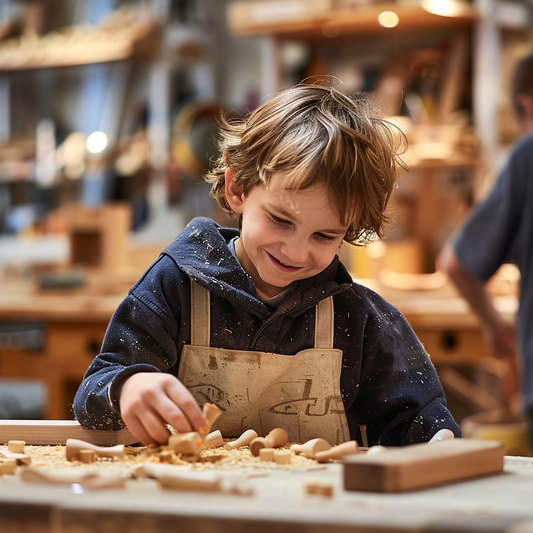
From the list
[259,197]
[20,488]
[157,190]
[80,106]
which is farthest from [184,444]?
[80,106]

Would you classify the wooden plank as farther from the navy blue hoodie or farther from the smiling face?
the smiling face

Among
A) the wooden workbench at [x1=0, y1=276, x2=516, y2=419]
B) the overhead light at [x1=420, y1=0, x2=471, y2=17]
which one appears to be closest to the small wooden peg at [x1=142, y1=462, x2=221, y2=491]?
the wooden workbench at [x1=0, y1=276, x2=516, y2=419]

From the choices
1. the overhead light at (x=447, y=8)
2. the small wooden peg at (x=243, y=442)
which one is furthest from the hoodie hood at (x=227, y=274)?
the overhead light at (x=447, y=8)

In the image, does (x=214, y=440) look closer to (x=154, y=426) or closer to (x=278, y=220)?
(x=154, y=426)

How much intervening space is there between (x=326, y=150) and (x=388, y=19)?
198 centimetres

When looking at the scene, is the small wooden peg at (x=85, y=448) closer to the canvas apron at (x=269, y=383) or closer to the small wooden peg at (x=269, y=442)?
the small wooden peg at (x=269, y=442)

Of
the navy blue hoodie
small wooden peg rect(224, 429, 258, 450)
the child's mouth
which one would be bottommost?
small wooden peg rect(224, 429, 258, 450)

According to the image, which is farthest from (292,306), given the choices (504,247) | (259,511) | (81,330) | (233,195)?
(81,330)

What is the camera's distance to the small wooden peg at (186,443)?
0.78 meters

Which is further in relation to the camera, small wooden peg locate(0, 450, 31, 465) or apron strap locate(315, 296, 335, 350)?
apron strap locate(315, 296, 335, 350)

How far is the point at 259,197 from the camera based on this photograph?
1.02 m

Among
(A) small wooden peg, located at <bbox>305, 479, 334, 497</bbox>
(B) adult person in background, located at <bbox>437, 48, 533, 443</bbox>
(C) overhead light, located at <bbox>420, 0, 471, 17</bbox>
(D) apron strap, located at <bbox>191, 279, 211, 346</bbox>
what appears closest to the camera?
(A) small wooden peg, located at <bbox>305, 479, 334, 497</bbox>

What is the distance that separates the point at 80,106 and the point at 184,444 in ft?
11.1

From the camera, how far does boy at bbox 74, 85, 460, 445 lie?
0.99 m
